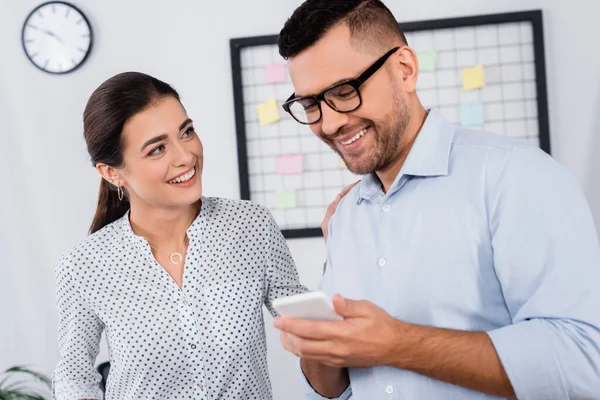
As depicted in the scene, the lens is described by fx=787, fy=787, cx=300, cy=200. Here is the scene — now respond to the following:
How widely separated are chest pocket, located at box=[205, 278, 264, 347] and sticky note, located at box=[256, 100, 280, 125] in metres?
1.39

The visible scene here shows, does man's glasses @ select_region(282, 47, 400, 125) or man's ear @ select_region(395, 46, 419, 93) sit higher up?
man's ear @ select_region(395, 46, 419, 93)

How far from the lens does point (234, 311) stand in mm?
1884

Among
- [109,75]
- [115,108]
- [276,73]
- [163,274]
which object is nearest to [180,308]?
[163,274]

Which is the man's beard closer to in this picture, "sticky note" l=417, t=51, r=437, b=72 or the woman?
the woman

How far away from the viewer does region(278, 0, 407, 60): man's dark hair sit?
135 centimetres

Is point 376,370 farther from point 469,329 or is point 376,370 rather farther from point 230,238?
point 230,238

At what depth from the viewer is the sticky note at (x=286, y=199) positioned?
3225 millimetres

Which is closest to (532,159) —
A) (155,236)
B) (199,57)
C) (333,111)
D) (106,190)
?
(333,111)

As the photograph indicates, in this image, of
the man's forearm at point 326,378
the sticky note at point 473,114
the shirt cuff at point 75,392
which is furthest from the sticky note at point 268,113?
the man's forearm at point 326,378

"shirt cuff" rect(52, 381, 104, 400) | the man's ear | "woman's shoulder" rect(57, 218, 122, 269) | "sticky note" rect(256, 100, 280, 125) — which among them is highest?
the man's ear

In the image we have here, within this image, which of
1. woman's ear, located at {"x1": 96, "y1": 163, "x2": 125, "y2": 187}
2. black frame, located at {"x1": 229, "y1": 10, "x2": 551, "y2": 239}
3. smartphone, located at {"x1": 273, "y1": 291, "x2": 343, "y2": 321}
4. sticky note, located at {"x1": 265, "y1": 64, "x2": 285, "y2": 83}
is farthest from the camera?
sticky note, located at {"x1": 265, "y1": 64, "x2": 285, "y2": 83}

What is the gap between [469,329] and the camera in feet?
4.05

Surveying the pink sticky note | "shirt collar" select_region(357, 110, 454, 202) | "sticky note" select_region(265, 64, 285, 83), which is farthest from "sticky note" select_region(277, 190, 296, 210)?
"shirt collar" select_region(357, 110, 454, 202)

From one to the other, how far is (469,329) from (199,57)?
2272 millimetres
